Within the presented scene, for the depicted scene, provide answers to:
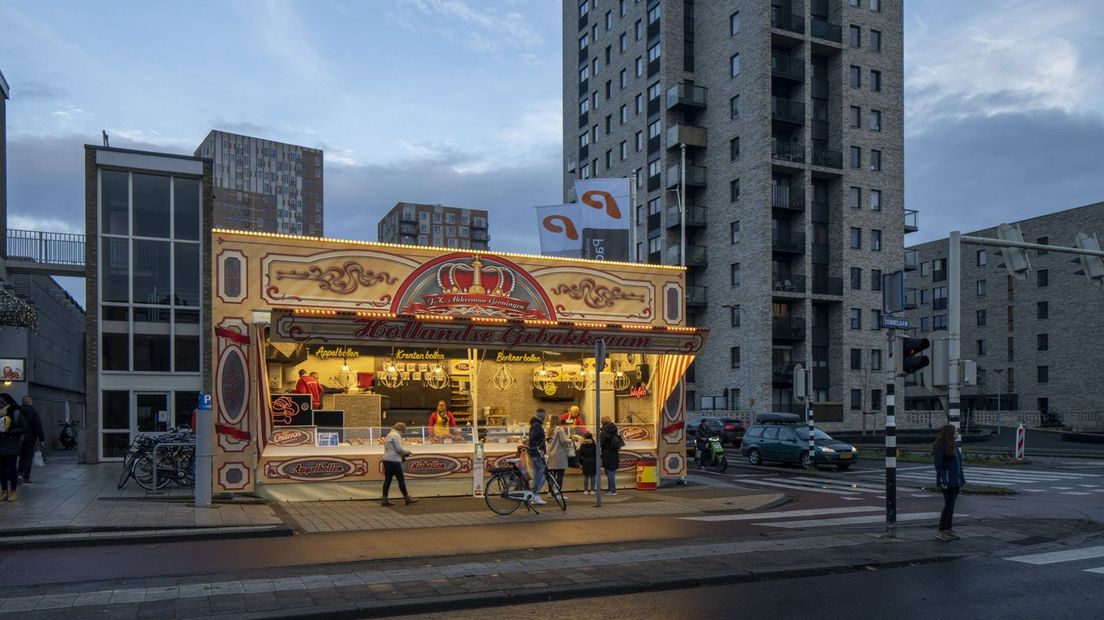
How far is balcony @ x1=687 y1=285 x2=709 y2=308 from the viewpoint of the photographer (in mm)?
54250

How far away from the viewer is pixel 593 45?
214 feet

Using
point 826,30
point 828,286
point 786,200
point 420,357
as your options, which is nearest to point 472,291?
point 420,357

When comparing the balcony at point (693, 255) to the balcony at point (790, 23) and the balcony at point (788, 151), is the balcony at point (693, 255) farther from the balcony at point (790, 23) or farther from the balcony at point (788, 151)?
the balcony at point (790, 23)

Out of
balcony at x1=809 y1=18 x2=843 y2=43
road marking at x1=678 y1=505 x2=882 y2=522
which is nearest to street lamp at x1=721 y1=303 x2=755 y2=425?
balcony at x1=809 y1=18 x2=843 y2=43

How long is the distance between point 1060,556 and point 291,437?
13.2 meters

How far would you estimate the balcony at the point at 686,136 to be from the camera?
5322 cm

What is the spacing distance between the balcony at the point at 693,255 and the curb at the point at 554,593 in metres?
44.1

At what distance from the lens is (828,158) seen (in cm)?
5103

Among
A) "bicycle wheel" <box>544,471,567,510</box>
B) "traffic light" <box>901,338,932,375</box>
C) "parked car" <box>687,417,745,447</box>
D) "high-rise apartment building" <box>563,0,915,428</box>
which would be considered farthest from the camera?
"high-rise apartment building" <box>563,0,915,428</box>

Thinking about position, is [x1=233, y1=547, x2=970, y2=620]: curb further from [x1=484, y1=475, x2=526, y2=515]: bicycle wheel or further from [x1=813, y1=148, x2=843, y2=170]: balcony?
[x1=813, y1=148, x2=843, y2=170]: balcony

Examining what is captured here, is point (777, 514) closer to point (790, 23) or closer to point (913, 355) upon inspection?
point (913, 355)

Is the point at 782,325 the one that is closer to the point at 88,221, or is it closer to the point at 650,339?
the point at 650,339

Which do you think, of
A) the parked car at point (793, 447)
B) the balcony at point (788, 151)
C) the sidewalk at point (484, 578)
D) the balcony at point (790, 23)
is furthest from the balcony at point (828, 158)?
the sidewalk at point (484, 578)

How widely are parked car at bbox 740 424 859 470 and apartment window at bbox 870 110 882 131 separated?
98.4ft
